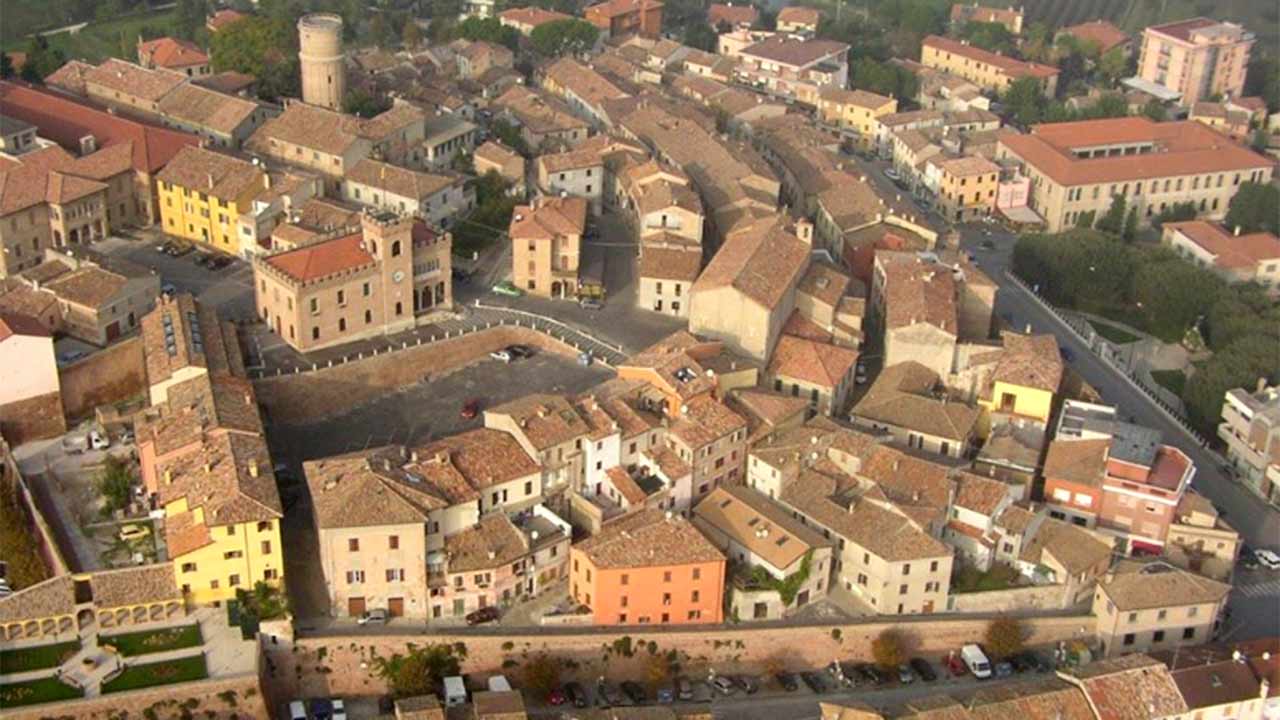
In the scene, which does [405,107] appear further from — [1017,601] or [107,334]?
[1017,601]

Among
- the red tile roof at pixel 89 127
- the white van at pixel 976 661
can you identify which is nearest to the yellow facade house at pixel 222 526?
the white van at pixel 976 661

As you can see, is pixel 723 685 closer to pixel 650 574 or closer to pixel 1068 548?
pixel 650 574

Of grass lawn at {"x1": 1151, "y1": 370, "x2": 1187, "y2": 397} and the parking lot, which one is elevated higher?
the parking lot

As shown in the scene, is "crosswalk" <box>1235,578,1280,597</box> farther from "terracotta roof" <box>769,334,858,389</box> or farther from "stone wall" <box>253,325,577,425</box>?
"stone wall" <box>253,325,577,425</box>

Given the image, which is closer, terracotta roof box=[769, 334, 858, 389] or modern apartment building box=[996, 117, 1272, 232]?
terracotta roof box=[769, 334, 858, 389]

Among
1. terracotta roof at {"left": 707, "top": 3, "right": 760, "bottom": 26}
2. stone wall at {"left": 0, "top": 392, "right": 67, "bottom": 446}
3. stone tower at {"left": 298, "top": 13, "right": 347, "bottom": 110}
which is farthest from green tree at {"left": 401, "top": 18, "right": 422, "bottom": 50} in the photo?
stone wall at {"left": 0, "top": 392, "right": 67, "bottom": 446}

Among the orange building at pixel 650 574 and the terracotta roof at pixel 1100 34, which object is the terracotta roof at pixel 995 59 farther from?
the orange building at pixel 650 574

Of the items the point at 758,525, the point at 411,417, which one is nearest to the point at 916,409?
the point at 758,525
